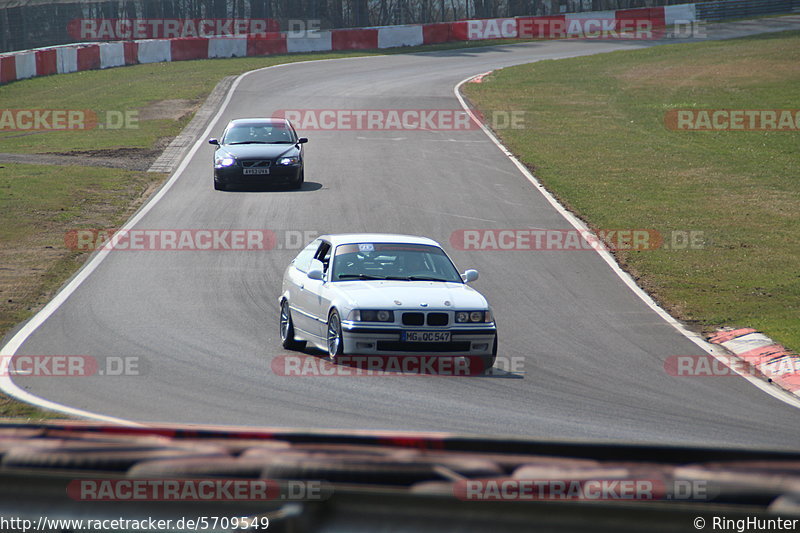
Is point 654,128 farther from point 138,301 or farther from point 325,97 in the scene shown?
point 138,301

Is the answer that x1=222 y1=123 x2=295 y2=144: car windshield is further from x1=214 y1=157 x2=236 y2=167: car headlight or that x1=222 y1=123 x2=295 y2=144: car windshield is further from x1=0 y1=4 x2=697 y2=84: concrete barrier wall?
x1=0 y1=4 x2=697 y2=84: concrete barrier wall

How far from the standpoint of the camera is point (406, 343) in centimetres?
1116

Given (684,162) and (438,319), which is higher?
(438,319)

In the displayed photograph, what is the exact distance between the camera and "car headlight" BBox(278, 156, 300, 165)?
2492 centimetres

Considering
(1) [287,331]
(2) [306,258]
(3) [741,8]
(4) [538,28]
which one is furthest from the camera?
(3) [741,8]

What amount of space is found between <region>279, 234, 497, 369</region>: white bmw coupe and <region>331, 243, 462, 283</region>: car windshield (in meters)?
0.01

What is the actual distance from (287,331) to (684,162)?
65.8 ft

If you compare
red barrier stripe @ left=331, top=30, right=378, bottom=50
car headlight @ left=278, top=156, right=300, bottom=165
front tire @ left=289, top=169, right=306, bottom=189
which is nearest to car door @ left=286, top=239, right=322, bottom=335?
car headlight @ left=278, top=156, right=300, bottom=165

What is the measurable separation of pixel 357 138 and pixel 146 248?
15.0 metres

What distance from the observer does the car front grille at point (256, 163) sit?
24719 millimetres

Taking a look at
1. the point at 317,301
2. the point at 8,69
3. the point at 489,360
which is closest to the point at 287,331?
the point at 317,301

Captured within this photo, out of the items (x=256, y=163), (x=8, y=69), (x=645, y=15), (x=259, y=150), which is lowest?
(x=256, y=163)

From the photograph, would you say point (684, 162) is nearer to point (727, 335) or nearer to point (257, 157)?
point (257, 157)

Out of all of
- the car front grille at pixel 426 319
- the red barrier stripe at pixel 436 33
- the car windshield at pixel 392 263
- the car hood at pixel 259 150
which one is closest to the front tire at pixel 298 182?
the car hood at pixel 259 150
